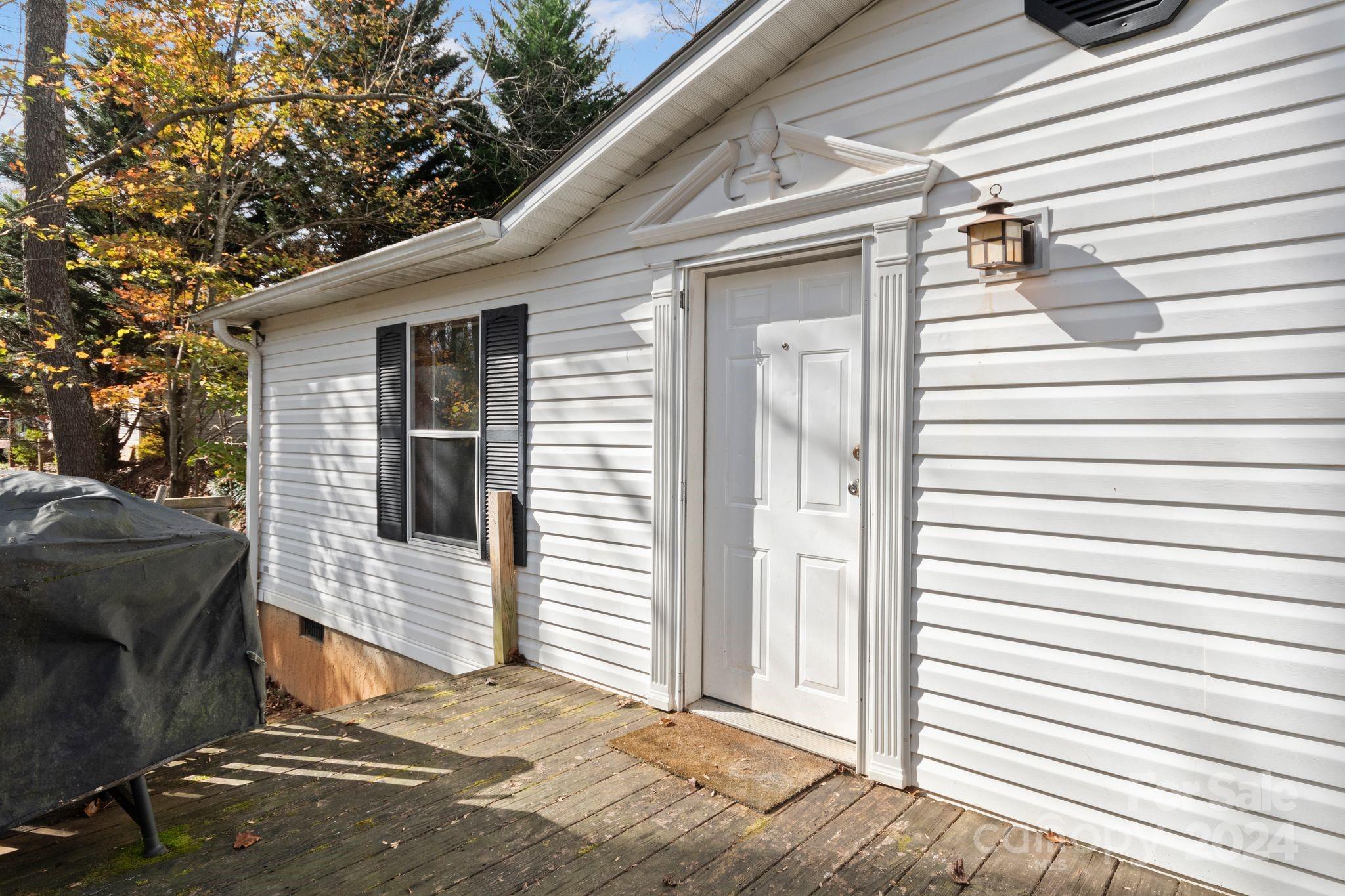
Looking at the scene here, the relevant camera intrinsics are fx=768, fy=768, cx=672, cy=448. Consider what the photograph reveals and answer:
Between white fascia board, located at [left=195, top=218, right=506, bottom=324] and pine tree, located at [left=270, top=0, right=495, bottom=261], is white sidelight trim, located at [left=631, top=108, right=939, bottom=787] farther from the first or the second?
pine tree, located at [left=270, top=0, right=495, bottom=261]

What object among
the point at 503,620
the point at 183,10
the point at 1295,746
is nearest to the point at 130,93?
the point at 183,10

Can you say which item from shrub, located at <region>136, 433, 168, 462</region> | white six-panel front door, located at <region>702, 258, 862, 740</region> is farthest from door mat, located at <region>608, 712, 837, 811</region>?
shrub, located at <region>136, 433, 168, 462</region>

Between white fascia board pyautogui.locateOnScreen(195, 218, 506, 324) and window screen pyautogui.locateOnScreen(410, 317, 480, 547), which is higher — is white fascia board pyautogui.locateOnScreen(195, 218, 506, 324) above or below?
above

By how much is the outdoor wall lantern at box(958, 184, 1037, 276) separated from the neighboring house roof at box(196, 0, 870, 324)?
43.2 inches

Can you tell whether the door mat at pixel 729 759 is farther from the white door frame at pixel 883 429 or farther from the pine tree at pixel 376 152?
the pine tree at pixel 376 152

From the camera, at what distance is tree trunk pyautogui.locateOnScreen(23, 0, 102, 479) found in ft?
26.8

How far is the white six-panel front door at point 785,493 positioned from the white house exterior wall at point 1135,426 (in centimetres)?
39

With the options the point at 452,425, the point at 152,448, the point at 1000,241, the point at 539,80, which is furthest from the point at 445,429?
the point at 152,448

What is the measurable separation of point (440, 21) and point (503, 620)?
12.8 m

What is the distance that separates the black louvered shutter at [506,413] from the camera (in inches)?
180

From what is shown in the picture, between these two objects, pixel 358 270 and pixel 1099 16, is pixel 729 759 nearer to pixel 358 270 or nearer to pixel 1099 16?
pixel 1099 16

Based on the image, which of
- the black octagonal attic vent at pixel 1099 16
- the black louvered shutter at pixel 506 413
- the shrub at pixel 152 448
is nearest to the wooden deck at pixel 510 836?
the black louvered shutter at pixel 506 413

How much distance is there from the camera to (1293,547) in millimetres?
2135

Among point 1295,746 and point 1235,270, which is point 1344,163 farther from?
point 1295,746
